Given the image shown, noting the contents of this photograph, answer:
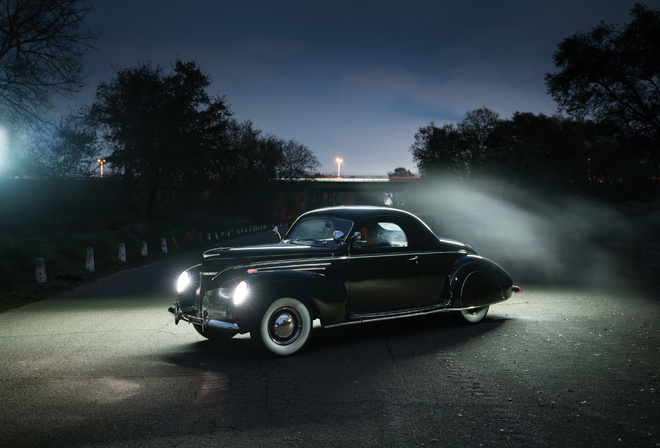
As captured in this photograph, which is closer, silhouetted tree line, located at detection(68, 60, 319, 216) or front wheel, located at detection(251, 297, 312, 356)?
front wheel, located at detection(251, 297, 312, 356)

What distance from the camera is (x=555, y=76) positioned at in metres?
28.8

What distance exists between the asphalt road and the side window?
49.3 inches

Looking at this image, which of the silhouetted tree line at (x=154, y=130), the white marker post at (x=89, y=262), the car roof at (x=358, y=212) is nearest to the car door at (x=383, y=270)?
the car roof at (x=358, y=212)

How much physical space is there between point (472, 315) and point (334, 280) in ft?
8.82

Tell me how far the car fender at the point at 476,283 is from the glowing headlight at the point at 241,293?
308cm

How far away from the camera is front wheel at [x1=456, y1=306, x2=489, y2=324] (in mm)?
8352

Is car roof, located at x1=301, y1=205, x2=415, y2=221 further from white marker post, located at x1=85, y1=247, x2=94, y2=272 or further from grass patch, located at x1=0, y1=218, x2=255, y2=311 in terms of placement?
white marker post, located at x1=85, y1=247, x2=94, y2=272

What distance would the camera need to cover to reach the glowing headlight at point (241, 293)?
6.24 meters

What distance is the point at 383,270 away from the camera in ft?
23.9

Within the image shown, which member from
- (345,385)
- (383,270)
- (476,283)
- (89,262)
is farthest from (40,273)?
(345,385)

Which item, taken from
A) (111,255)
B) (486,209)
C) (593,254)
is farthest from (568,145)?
(111,255)

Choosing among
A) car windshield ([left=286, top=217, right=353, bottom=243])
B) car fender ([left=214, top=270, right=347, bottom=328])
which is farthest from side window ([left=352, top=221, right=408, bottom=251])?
car fender ([left=214, top=270, right=347, bottom=328])

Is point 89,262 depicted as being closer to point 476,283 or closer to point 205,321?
point 205,321

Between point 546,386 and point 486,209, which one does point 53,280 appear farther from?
point 486,209
